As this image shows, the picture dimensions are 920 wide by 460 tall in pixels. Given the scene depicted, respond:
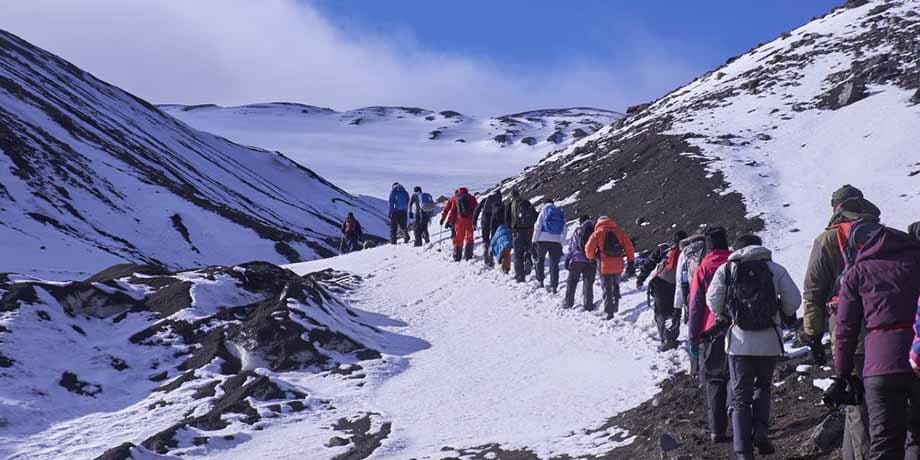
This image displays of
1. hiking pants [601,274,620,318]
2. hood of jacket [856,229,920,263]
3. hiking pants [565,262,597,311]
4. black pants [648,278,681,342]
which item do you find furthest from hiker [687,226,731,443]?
hiking pants [565,262,597,311]

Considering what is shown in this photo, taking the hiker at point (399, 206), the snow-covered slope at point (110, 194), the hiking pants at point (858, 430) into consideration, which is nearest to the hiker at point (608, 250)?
the hiking pants at point (858, 430)

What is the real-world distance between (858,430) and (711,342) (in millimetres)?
2175

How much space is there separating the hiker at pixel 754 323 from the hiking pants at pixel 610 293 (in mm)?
8106

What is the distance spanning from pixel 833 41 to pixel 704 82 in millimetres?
7155

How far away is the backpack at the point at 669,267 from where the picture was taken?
12.5m

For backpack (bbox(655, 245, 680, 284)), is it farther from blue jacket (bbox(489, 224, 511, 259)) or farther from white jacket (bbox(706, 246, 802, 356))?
blue jacket (bbox(489, 224, 511, 259))

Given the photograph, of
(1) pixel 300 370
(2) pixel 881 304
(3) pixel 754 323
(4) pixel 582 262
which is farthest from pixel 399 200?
(2) pixel 881 304

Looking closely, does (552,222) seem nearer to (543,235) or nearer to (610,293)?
(543,235)

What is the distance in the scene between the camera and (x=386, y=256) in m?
26.0

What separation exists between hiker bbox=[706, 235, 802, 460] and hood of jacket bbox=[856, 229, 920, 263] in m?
1.71

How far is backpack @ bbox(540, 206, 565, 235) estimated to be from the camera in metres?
17.7

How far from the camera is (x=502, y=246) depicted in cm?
1995

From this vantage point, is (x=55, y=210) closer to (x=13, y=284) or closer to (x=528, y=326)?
(x=13, y=284)

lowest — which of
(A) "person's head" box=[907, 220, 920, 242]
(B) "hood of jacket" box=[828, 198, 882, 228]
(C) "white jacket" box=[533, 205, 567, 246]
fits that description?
(A) "person's head" box=[907, 220, 920, 242]
